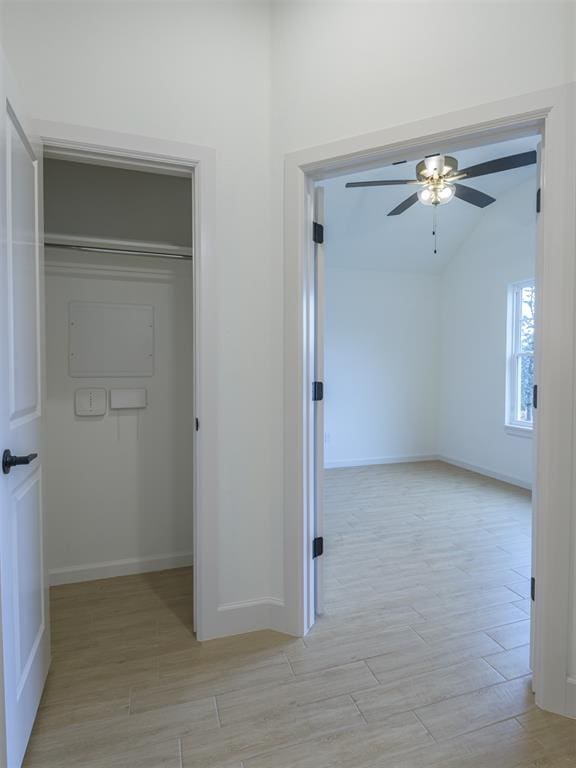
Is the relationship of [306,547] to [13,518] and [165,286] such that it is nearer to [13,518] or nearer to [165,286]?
[13,518]

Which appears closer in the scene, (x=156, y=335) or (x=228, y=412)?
(x=228, y=412)

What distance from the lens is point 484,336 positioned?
5309mm

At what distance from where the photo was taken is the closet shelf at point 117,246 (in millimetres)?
2367

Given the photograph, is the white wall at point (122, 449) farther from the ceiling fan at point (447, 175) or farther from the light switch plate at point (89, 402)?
the ceiling fan at point (447, 175)

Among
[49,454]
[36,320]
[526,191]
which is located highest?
[526,191]

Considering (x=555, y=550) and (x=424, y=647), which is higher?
(x=555, y=550)

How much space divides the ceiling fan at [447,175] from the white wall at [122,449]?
182cm

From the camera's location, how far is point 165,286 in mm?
2732

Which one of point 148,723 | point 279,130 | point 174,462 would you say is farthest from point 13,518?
point 279,130

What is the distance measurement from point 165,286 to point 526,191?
418cm

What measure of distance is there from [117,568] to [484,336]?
4.77 metres

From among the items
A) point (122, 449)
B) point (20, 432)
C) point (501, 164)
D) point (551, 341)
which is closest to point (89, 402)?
point (122, 449)

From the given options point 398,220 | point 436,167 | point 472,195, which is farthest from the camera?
point 398,220

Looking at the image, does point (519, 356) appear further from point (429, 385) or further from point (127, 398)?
point (127, 398)
